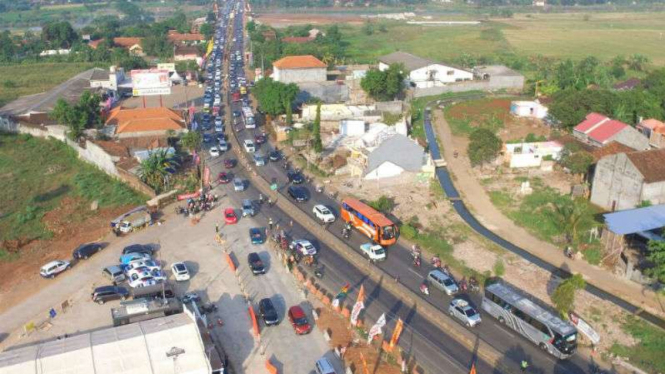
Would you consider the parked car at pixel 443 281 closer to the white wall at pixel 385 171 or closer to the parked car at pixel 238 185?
the white wall at pixel 385 171

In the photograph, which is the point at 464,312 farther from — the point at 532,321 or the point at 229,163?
the point at 229,163

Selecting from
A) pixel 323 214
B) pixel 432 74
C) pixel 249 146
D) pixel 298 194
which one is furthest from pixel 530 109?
pixel 323 214

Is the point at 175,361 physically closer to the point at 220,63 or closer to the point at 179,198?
the point at 179,198

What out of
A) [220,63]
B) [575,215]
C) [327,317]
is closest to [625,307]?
[575,215]

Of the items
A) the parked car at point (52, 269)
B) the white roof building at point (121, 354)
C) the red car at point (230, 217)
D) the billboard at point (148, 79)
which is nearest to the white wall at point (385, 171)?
the red car at point (230, 217)

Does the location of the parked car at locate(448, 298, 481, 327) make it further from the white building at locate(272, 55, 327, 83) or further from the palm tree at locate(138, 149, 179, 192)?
the white building at locate(272, 55, 327, 83)

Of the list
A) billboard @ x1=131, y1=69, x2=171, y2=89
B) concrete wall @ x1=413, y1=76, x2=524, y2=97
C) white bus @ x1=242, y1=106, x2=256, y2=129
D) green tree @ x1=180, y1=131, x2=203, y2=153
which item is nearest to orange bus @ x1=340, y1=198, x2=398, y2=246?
green tree @ x1=180, y1=131, x2=203, y2=153
